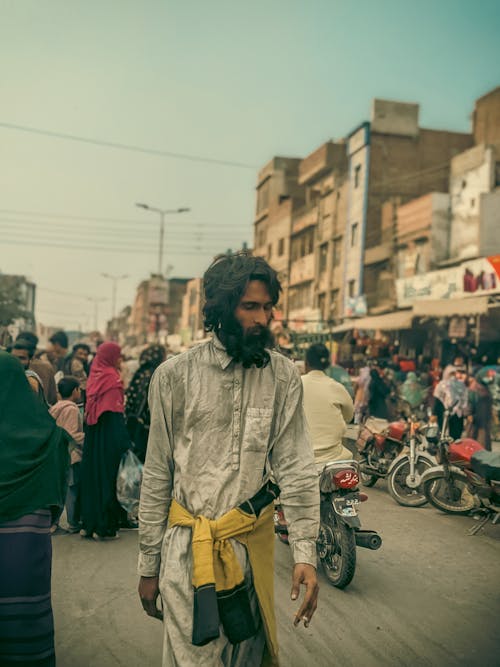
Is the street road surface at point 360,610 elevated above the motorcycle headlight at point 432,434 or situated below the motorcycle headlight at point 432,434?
below

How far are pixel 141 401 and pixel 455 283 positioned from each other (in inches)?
662

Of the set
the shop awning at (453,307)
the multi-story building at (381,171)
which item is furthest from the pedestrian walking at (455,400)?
the multi-story building at (381,171)

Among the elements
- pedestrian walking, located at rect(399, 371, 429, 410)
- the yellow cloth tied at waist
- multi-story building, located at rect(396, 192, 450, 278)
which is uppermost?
multi-story building, located at rect(396, 192, 450, 278)

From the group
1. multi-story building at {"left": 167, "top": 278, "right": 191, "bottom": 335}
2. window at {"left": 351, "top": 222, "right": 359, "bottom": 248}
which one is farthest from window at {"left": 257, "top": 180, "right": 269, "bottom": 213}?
multi-story building at {"left": 167, "top": 278, "right": 191, "bottom": 335}

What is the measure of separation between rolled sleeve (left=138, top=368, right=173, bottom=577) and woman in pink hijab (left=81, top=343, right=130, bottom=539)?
440 cm

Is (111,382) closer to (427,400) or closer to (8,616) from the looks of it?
(8,616)

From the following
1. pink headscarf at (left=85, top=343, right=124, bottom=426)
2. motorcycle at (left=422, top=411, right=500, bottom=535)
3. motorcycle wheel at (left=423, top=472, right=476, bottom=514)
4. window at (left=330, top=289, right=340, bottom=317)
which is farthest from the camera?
window at (left=330, top=289, right=340, bottom=317)

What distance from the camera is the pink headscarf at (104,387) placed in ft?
23.0

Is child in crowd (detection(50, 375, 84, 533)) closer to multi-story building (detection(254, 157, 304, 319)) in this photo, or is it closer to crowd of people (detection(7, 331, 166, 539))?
crowd of people (detection(7, 331, 166, 539))

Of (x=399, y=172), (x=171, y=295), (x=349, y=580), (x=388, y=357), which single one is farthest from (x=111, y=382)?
(x=171, y=295)

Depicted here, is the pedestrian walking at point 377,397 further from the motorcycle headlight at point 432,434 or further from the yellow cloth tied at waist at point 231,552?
the yellow cloth tied at waist at point 231,552

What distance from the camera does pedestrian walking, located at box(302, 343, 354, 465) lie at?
614cm

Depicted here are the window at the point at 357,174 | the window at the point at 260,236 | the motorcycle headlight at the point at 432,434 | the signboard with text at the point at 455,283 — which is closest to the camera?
the motorcycle headlight at the point at 432,434

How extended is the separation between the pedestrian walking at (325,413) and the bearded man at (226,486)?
10.9 feet
